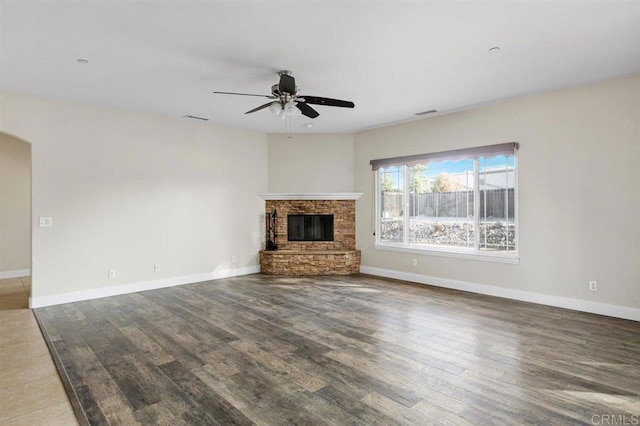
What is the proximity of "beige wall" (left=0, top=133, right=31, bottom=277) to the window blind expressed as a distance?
6951 millimetres

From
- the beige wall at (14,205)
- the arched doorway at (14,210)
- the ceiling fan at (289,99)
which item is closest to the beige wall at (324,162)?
the ceiling fan at (289,99)

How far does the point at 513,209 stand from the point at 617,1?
9.84 feet

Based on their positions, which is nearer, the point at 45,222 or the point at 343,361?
the point at 343,361

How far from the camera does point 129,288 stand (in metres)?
5.59

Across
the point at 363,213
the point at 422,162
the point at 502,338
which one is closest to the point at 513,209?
the point at 422,162

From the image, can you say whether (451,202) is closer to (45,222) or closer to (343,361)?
(343,361)

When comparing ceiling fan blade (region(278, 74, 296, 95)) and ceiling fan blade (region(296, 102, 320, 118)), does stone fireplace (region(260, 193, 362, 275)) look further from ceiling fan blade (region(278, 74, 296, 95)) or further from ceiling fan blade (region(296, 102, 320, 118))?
ceiling fan blade (region(278, 74, 296, 95))

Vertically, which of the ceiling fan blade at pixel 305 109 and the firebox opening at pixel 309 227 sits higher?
the ceiling fan blade at pixel 305 109

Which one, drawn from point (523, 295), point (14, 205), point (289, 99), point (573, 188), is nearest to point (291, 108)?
point (289, 99)

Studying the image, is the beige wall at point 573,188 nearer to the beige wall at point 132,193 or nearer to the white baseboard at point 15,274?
the beige wall at point 132,193

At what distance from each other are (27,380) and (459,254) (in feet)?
17.9

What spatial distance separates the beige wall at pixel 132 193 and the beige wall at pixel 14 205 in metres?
2.86

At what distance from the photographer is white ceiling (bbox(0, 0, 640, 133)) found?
2770mm

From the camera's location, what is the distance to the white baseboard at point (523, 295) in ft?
13.9
